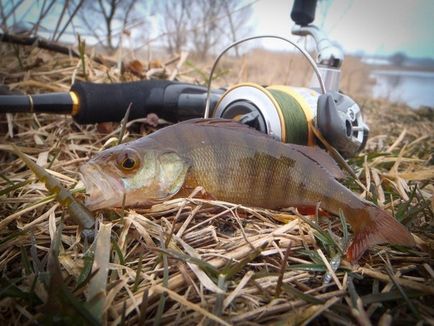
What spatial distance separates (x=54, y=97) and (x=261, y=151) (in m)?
1.53

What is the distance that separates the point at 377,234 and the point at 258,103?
3.15 feet

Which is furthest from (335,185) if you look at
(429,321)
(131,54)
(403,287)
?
(131,54)

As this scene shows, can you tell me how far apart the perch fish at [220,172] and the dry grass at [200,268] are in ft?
0.27

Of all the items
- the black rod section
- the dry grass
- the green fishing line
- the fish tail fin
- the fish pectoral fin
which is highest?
the green fishing line

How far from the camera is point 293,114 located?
1.90 meters

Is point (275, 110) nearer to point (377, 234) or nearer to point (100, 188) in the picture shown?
point (377, 234)

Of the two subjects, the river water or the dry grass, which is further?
the river water

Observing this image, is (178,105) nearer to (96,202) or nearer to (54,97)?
(54,97)

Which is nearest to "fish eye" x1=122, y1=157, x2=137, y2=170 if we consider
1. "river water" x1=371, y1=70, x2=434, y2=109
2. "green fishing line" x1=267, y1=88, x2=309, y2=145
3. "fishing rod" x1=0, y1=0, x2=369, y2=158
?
"fishing rod" x1=0, y1=0, x2=369, y2=158

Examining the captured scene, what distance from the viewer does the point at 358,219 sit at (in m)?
1.44

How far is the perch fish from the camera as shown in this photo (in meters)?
1.41

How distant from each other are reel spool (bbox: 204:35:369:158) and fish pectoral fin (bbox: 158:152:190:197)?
1.80 ft

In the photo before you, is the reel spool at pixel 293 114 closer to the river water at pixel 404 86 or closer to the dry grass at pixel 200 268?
the dry grass at pixel 200 268

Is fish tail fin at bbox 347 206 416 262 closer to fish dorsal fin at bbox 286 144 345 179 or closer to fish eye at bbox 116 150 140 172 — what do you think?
fish dorsal fin at bbox 286 144 345 179
